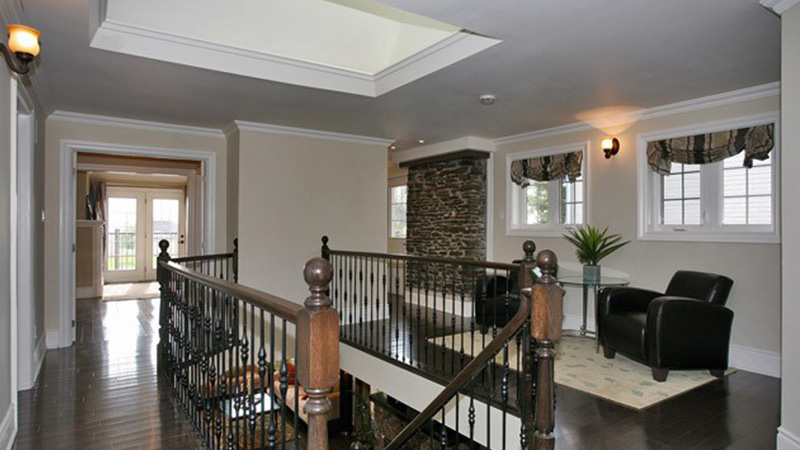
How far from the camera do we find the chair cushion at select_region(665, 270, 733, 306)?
3912mm

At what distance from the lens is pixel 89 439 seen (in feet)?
8.91

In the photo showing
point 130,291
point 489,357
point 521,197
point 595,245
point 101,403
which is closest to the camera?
point 489,357

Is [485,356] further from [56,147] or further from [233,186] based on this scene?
[56,147]

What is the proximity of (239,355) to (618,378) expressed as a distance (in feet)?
9.92

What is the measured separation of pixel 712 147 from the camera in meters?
4.28

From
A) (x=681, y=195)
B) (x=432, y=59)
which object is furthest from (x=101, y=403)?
(x=681, y=195)

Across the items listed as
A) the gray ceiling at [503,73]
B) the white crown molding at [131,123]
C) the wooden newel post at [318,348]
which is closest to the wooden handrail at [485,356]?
the wooden newel post at [318,348]

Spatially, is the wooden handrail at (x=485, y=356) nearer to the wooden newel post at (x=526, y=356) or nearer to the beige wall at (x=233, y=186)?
the wooden newel post at (x=526, y=356)

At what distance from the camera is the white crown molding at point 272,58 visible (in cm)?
320

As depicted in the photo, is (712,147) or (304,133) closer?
(712,147)

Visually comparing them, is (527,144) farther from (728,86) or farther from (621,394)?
(621,394)
